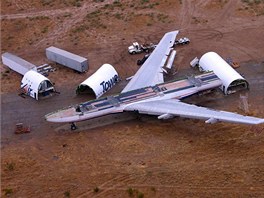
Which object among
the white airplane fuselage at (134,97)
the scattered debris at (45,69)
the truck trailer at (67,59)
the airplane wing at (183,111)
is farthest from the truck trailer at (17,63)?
the airplane wing at (183,111)

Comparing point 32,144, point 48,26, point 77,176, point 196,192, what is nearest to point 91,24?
point 48,26

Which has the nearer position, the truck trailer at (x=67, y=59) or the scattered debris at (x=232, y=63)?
the scattered debris at (x=232, y=63)

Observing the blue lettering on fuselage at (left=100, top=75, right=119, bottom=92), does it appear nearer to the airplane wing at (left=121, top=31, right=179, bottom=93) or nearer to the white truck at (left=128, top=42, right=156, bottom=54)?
the airplane wing at (left=121, top=31, right=179, bottom=93)

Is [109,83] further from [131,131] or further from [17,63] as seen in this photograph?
[17,63]

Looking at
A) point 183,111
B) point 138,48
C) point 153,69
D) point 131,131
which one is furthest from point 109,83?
point 183,111

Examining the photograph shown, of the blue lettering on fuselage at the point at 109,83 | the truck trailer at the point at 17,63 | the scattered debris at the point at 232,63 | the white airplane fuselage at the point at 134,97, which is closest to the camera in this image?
the white airplane fuselage at the point at 134,97

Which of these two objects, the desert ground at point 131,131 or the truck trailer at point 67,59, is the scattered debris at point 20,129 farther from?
the truck trailer at point 67,59
